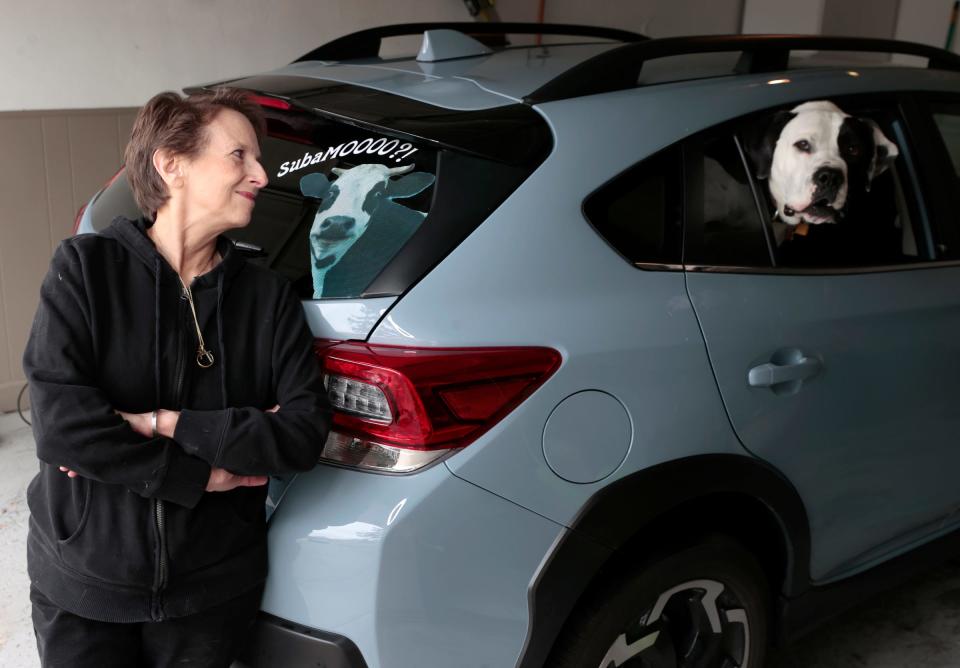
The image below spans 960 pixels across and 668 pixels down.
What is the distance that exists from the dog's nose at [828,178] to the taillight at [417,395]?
92cm

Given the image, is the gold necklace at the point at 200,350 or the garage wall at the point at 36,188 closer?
the gold necklace at the point at 200,350

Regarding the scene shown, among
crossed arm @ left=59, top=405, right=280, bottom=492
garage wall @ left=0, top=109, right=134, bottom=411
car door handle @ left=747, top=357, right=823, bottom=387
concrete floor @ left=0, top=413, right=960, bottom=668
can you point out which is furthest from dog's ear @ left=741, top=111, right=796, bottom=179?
garage wall @ left=0, top=109, right=134, bottom=411

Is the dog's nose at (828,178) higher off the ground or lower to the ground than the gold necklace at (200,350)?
higher

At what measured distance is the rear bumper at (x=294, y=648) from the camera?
162 cm

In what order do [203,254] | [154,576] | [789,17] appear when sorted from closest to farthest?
[154,576] < [203,254] < [789,17]

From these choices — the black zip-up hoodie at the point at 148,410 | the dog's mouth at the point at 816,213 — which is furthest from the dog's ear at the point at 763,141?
the black zip-up hoodie at the point at 148,410

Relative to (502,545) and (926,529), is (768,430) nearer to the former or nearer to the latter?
(502,545)

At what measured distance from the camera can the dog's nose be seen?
7.25 feet

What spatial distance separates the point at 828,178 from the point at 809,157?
9cm

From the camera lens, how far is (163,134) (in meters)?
1.60

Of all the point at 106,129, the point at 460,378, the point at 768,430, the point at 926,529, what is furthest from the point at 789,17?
the point at 460,378

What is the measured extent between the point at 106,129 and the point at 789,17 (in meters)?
5.49

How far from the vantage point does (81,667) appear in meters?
1.60

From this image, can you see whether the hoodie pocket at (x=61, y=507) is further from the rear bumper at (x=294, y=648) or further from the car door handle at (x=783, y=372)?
the car door handle at (x=783, y=372)
